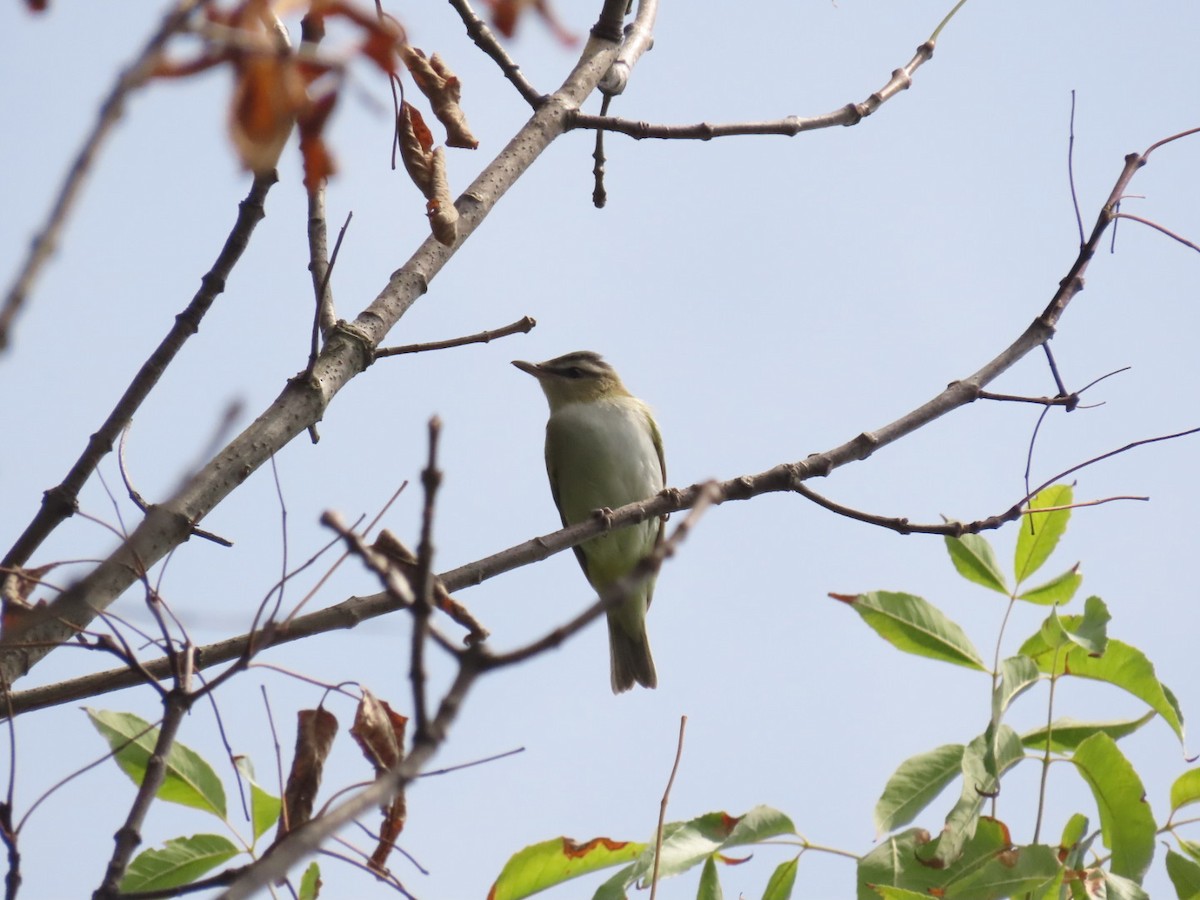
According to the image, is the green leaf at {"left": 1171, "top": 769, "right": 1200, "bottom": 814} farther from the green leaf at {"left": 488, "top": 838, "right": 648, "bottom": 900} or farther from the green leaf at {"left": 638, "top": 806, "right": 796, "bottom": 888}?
the green leaf at {"left": 488, "top": 838, "right": 648, "bottom": 900}

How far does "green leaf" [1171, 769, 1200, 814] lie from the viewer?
133 inches

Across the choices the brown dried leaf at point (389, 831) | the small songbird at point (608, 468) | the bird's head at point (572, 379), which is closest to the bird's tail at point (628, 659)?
the small songbird at point (608, 468)

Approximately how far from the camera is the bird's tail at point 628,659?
8914 mm

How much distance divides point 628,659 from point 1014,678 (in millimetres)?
5543

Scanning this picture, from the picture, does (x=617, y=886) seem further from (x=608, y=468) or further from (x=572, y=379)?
(x=572, y=379)

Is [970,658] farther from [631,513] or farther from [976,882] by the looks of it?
[631,513]

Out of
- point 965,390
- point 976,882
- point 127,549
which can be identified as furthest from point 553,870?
point 965,390

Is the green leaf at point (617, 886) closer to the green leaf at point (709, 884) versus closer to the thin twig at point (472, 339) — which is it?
the green leaf at point (709, 884)

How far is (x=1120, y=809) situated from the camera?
336 cm

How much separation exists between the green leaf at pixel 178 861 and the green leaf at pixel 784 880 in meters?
1.49

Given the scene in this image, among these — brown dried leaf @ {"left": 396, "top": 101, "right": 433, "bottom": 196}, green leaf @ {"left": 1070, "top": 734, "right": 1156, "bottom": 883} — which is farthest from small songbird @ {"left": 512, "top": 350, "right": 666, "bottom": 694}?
green leaf @ {"left": 1070, "top": 734, "right": 1156, "bottom": 883}

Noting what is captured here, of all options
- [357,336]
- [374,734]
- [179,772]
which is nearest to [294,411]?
[357,336]

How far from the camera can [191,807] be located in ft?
10.6

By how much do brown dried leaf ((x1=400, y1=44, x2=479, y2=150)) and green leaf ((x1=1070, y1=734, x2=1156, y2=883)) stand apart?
96.4 inches
